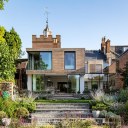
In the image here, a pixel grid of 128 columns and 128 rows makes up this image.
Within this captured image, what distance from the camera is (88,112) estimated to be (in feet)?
88.0

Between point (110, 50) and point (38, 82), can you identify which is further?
point (110, 50)

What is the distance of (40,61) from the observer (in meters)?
45.4

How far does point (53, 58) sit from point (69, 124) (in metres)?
30.8

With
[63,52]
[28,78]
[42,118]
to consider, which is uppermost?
[63,52]

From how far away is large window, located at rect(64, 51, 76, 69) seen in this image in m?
45.3

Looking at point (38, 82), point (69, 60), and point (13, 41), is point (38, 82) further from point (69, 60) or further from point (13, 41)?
point (13, 41)

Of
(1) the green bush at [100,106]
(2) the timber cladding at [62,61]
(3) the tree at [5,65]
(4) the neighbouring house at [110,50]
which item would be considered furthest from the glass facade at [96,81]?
(1) the green bush at [100,106]

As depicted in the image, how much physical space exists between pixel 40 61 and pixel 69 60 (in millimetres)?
3479

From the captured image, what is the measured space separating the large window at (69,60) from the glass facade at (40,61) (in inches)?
75.5

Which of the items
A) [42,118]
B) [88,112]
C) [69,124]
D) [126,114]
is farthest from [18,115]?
[69,124]

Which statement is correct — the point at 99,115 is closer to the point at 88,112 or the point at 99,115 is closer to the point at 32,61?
the point at 88,112

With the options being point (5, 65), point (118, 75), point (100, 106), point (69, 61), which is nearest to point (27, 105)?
point (100, 106)

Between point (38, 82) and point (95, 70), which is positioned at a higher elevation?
point (95, 70)

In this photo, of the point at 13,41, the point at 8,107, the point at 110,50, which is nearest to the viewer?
the point at 8,107
